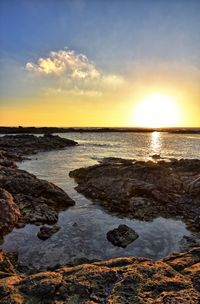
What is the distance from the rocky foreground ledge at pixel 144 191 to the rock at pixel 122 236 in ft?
9.59

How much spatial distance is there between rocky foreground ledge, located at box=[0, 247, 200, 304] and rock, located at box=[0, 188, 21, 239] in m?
7.10

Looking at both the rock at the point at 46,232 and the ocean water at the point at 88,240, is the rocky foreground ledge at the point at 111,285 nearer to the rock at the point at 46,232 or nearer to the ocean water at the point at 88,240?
the ocean water at the point at 88,240

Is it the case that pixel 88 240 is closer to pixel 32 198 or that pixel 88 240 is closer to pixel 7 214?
pixel 7 214

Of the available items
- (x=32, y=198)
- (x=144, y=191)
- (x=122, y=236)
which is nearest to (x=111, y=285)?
(x=122, y=236)

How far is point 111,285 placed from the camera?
18.6 feet

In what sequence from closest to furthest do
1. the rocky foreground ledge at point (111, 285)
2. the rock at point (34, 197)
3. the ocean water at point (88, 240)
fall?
the rocky foreground ledge at point (111, 285), the ocean water at point (88, 240), the rock at point (34, 197)

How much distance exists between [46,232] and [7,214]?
239 cm

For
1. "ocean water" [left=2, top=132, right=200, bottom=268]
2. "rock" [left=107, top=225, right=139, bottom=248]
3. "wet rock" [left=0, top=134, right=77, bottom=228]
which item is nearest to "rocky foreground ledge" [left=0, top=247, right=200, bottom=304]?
"ocean water" [left=2, top=132, right=200, bottom=268]

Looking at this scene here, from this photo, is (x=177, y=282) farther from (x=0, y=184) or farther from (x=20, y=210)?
(x=0, y=184)

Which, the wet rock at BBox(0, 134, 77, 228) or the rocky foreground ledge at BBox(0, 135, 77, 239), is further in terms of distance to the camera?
the wet rock at BBox(0, 134, 77, 228)

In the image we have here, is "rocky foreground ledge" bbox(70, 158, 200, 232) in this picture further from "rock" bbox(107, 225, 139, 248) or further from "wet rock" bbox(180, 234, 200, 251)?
"rock" bbox(107, 225, 139, 248)

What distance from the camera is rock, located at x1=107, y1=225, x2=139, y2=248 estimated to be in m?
11.9

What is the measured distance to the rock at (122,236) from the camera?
1188 cm

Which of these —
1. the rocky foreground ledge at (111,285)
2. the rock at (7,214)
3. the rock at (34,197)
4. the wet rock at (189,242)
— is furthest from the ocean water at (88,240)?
the rocky foreground ledge at (111,285)
